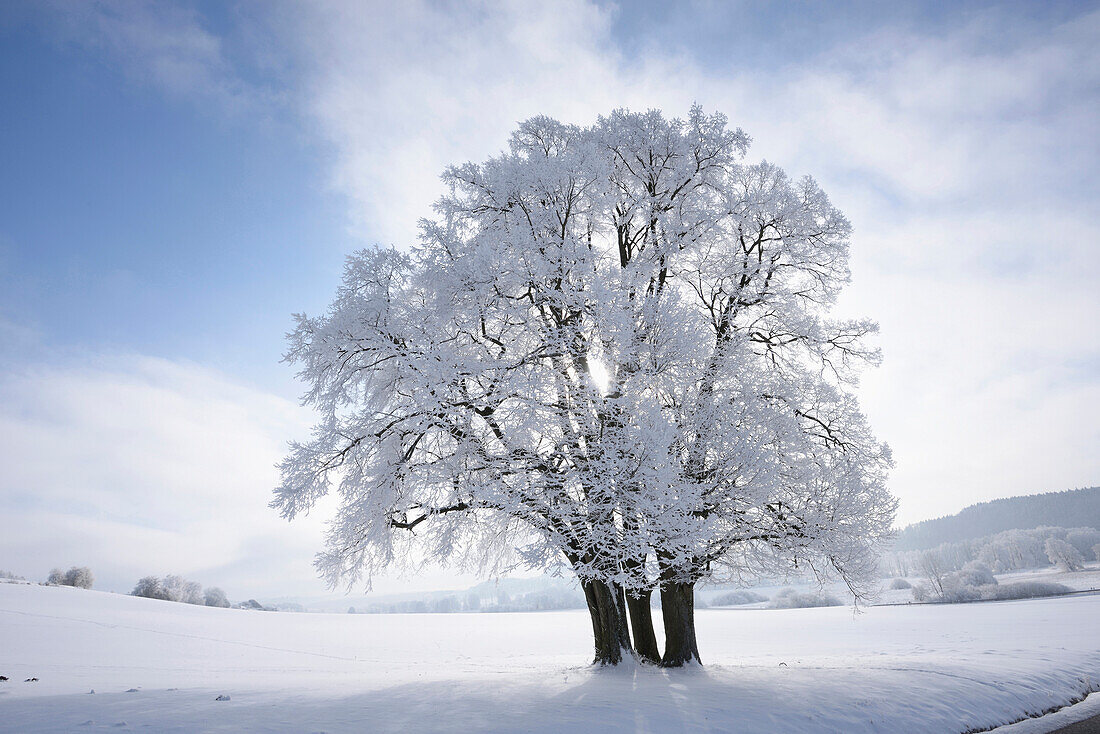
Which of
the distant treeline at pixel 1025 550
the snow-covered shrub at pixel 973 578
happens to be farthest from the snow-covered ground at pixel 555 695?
the distant treeline at pixel 1025 550

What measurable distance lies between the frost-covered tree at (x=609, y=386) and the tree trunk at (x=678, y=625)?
0.06 m

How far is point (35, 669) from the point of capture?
17188 mm

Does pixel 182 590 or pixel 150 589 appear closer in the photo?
pixel 150 589

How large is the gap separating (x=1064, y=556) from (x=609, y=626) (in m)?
118

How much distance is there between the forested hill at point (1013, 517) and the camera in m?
144

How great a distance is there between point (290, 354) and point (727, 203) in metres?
11.8

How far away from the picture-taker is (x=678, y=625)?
12.8 m

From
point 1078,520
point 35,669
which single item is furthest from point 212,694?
point 1078,520

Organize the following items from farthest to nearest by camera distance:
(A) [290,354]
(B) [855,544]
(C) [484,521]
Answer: (C) [484,521] → (A) [290,354] → (B) [855,544]

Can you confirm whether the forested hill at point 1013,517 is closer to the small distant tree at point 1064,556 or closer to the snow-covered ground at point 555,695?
the small distant tree at point 1064,556

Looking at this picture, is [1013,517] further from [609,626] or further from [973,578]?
[609,626]

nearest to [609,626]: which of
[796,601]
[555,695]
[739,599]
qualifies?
[555,695]

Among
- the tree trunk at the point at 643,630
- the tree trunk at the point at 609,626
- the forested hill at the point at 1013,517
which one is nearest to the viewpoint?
the tree trunk at the point at 609,626

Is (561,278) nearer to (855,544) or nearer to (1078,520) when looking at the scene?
(855,544)
